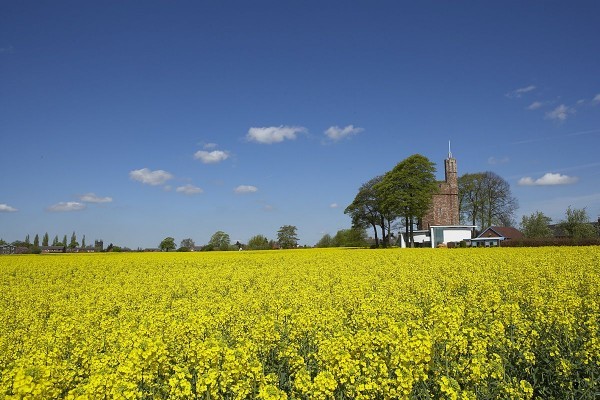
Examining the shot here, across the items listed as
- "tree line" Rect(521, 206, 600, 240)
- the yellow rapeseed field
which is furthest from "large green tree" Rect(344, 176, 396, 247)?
the yellow rapeseed field

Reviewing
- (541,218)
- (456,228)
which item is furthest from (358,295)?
(541,218)

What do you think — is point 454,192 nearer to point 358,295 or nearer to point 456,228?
point 456,228

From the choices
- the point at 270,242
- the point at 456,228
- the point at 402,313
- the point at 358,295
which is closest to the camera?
the point at 402,313

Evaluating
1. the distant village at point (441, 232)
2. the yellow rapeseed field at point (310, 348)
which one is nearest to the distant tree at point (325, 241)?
the distant village at point (441, 232)

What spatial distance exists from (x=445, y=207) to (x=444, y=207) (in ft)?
0.62

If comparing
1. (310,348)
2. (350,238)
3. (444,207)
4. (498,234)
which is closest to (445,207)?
(444,207)

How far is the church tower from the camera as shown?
269ft

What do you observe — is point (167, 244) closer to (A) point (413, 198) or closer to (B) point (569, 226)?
(A) point (413, 198)

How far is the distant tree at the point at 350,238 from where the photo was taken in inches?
3478

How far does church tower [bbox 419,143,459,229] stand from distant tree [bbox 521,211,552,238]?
13.3 metres

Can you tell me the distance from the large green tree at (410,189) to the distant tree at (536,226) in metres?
30.5

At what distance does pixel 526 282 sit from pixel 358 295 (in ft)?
24.7

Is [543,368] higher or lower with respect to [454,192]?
lower

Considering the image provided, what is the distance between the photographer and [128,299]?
14.4m
